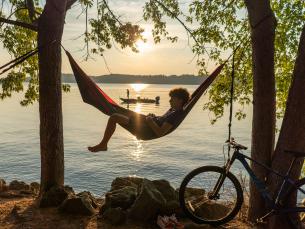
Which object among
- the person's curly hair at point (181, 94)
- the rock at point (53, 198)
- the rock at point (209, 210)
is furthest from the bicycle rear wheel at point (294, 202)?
the rock at point (53, 198)

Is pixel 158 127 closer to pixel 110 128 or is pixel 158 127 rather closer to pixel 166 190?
pixel 110 128

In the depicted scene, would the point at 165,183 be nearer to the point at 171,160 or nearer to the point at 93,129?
the point at 171,160

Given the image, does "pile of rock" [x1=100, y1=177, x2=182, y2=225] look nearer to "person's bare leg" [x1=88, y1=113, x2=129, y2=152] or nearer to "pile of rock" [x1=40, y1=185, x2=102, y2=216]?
"pile of rock" [x1=40, y1=185, x2=102, y2=216]

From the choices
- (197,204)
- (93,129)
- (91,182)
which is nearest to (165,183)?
(197,204)

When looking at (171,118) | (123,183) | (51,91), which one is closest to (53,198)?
(123,183)

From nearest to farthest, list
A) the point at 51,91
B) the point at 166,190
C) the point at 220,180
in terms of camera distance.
Result: the point at 220,180, the point at 166,190, the point at 51,91

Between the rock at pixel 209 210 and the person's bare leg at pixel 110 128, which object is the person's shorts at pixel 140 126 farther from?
the rock at pixel 209 210

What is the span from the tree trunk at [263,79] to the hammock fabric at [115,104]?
0.68 m

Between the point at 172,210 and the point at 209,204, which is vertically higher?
the point at 209,204

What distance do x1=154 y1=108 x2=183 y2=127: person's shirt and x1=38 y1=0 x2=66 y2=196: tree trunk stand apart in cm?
246

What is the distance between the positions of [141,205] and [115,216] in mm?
464

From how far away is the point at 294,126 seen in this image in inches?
224

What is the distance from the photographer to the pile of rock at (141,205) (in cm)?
626

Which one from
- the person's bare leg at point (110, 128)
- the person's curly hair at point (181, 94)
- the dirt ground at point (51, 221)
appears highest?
the person's curly hair at point (181, 94)
